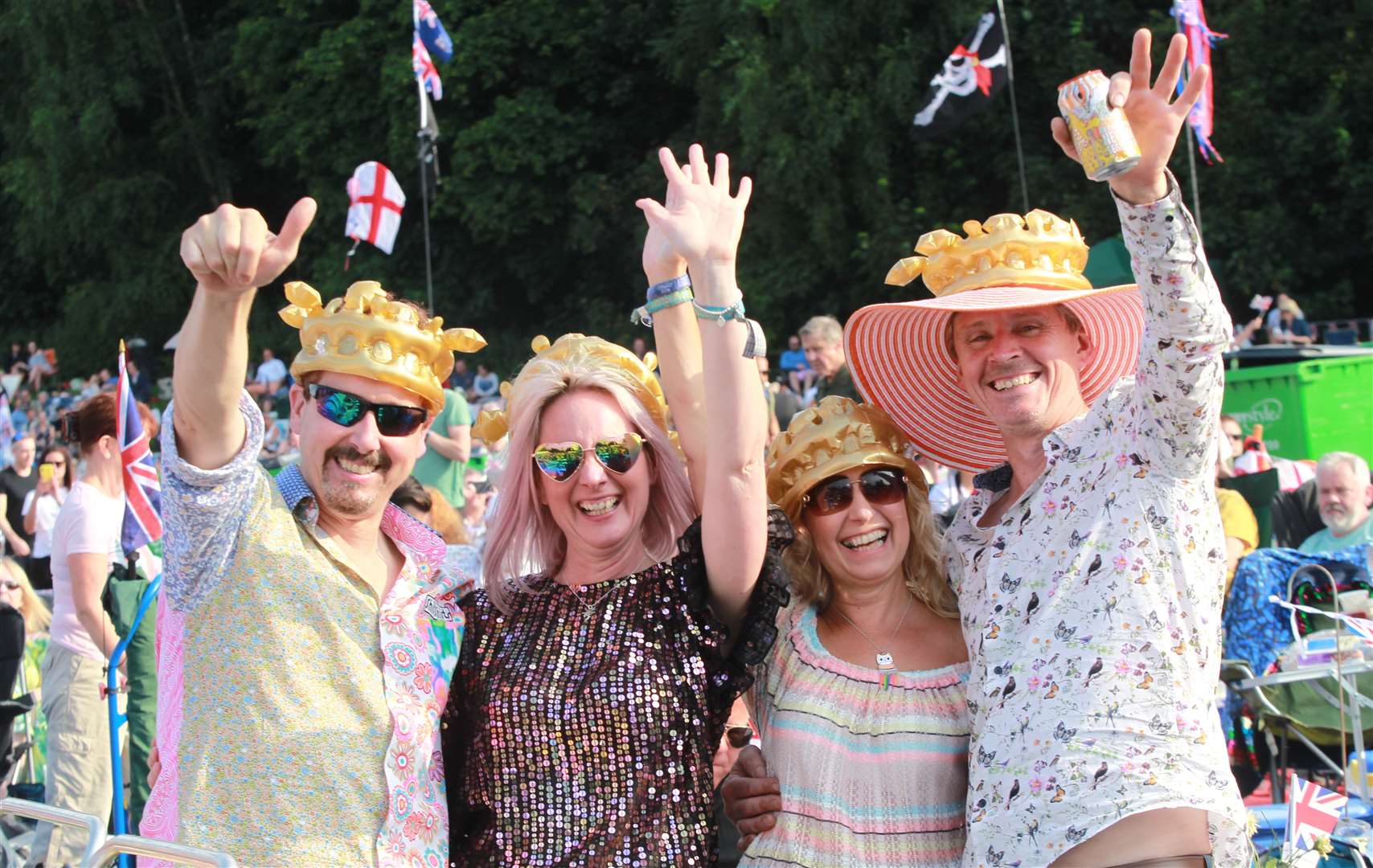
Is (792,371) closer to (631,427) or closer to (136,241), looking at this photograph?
(631,427)

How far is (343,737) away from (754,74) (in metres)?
20.2

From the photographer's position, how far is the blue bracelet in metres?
3.04

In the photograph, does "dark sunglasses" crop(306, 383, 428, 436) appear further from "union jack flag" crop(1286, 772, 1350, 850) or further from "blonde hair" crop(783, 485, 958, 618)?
"union jack flag" crop(1286, 772, 1350, 850)

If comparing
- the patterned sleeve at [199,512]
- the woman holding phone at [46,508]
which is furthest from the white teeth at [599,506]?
the woman holding phone at [46,508]

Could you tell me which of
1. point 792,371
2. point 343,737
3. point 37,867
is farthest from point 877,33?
point 343,737

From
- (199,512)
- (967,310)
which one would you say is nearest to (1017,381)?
→ (967,310)

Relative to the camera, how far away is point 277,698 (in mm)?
2684

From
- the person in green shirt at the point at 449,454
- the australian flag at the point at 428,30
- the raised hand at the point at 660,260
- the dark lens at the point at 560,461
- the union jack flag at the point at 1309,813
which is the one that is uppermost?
the australian flag at the point at 428,30

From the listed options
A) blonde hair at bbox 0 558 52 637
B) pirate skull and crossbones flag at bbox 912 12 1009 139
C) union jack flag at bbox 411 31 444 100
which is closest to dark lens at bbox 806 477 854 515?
blonde hair at bbox 0 558 52 637

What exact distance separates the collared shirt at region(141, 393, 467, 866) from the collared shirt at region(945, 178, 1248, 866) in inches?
43.9

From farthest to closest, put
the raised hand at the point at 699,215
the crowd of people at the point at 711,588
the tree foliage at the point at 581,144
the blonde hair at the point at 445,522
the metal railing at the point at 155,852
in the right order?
the tree foliage at the point at 581,144 < the blonde hair at the point at 445,522 < the raised hand at the point at 699,215 < the crowd of people at the point at 711,588 < the metal railing at the point at 155,852

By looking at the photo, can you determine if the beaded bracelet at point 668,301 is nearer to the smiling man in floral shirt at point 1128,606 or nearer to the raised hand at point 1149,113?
the smiling man in floral shirt at point 1128,606

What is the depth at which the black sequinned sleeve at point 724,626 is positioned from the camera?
2910 mm

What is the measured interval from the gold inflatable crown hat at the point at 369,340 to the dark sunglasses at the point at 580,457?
0.92 ft
